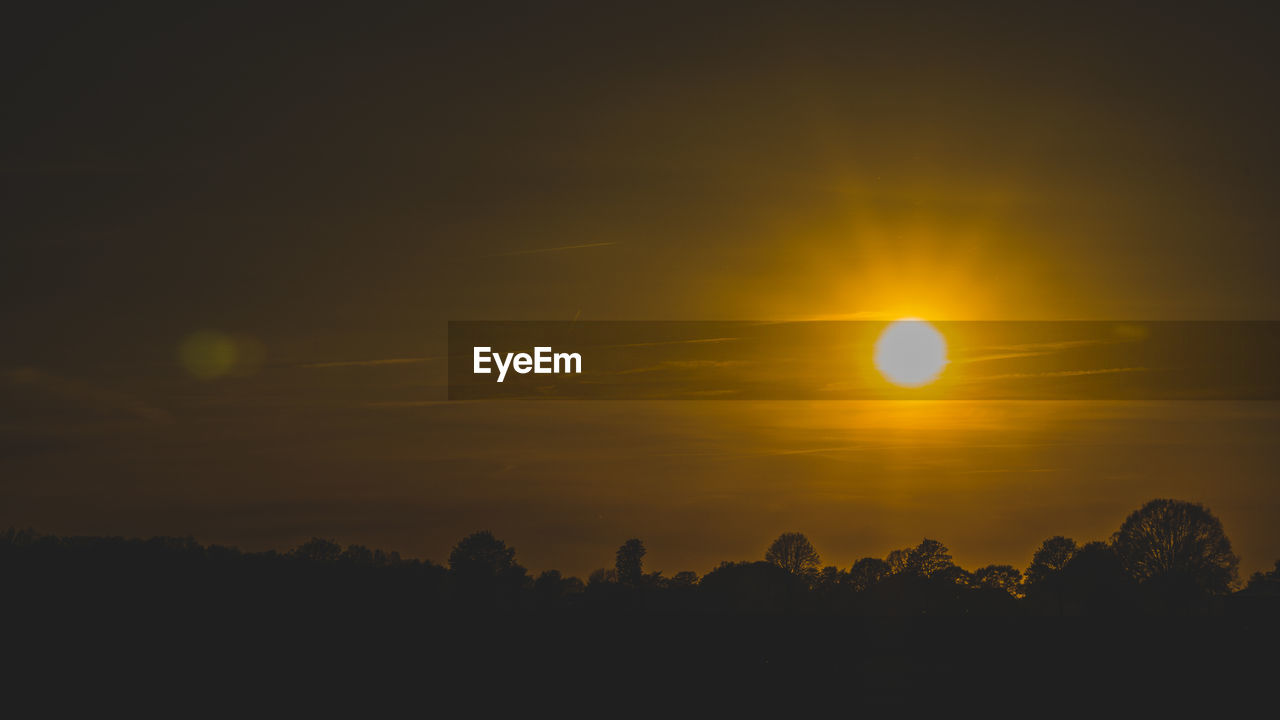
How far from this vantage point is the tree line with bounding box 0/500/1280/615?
149 ft

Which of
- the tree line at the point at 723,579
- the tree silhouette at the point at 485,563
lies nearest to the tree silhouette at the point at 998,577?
the tree line at the point at 723,579

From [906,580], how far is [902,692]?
8395 cm

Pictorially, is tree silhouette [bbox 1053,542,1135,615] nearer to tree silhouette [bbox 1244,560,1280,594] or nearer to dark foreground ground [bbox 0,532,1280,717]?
tree silhouette [bbox 1244,560,1280,594]

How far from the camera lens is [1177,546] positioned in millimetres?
87625

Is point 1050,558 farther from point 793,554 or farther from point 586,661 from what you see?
point 586,661

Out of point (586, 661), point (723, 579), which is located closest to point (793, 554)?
point (723, 579)

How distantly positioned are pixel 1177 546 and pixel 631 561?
A: 2362 inches

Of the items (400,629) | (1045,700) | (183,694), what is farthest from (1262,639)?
(183,694)

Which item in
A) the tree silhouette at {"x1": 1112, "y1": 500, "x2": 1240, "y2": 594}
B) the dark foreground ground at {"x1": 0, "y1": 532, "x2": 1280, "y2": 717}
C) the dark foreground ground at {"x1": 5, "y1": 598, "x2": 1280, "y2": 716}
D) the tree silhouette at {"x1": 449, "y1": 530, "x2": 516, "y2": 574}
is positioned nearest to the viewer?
the dark foreground ground at {"x1": 0, "y1": 532, "x2": 1280, "y2": 717}

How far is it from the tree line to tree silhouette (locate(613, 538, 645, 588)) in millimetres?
172

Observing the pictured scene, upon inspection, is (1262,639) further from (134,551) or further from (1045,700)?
(134,551)

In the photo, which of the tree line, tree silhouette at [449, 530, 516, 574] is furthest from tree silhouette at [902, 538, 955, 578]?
tree silhouette at [449, 530, 516, 574]

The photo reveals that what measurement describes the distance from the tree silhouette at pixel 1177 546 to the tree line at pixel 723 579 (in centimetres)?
9

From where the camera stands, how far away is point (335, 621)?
3919 cm
